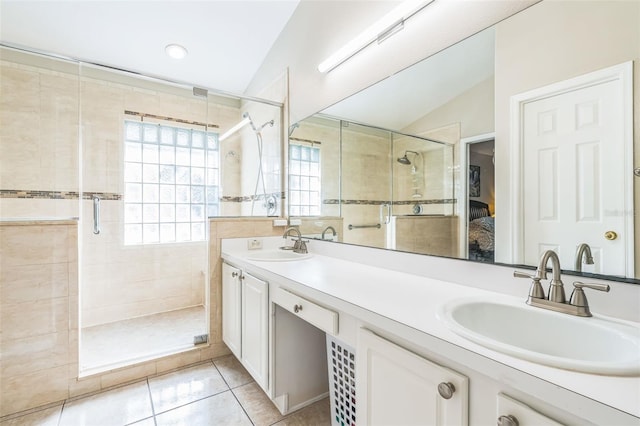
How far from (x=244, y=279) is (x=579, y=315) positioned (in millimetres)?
1569

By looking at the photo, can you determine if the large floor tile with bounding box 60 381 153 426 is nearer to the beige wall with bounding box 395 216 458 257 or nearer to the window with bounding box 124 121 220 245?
the window with bounding box 124 121 220 245

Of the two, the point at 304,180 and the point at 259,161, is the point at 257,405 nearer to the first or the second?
the point at 304,180

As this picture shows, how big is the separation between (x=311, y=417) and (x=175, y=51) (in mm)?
3064

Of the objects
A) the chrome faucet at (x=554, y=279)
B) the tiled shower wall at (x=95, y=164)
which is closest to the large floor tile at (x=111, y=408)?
the tiled shower wall at (x=95, y=164)

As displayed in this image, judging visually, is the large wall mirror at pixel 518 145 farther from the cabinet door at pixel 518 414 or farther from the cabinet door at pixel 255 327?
the cabinet door at pixel 255 327

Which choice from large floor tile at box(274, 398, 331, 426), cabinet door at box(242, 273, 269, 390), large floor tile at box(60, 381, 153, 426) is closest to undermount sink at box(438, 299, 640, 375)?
cabinet door at box(242, 273, 269, 390)

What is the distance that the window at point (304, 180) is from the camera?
7.32 ft

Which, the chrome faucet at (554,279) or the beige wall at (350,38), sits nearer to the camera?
the chrome faucet at (554,279)

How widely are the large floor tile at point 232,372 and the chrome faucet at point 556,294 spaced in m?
1.80

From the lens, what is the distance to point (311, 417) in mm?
1583

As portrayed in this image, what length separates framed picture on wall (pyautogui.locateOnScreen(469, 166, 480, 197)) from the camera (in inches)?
46.8

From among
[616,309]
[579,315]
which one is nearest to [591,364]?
[579,315]

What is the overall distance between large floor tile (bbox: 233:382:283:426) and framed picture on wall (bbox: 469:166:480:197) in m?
1.53

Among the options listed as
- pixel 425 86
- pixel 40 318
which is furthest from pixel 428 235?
pixel 40 318
